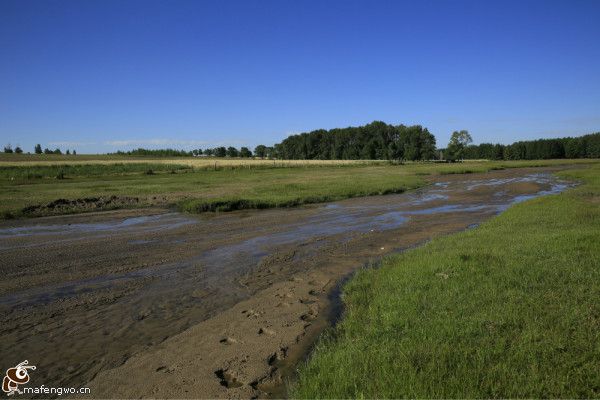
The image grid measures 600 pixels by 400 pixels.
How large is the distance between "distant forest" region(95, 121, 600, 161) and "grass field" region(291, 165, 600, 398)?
126 meters

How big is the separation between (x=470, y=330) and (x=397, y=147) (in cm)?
13216

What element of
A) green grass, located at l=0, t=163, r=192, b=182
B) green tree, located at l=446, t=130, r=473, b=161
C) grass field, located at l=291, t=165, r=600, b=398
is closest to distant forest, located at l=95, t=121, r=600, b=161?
green tree, located at l=446, t=130, r=473, b=161

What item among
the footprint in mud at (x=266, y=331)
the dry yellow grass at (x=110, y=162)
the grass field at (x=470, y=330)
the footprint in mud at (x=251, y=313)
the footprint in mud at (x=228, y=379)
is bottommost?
the footprint in mud at (x=228, y=379)

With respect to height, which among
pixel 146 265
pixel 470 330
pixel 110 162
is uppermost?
pixel 110 162

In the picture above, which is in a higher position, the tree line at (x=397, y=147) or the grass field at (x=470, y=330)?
the tree line at (x=397, y=147)

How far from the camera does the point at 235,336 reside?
7234 mm

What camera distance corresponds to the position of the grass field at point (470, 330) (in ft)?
16.0

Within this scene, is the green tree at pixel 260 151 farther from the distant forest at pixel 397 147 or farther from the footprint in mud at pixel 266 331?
the footprint in mud at pixel 266 331

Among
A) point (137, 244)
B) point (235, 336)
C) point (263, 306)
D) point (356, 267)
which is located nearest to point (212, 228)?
point (137, 244)

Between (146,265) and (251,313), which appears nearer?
(251,313)

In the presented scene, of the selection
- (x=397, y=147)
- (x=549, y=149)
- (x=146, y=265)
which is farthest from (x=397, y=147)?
(x=146, y=265)

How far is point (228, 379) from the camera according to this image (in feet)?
19.2

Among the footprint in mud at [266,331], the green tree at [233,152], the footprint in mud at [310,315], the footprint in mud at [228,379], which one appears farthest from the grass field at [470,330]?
the green tree at [233,152]

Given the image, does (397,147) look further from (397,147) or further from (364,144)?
(364,144)
